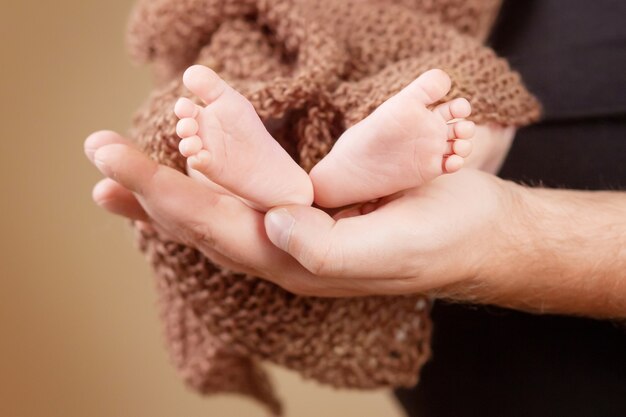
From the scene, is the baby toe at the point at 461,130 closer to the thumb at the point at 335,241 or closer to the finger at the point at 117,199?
the thumb at the point at 335,241

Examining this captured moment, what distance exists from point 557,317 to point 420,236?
0.28m

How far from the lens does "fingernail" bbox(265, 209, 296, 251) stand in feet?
1.46

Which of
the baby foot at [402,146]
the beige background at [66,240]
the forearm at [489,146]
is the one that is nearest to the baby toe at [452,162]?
the baby foot at [402,146]

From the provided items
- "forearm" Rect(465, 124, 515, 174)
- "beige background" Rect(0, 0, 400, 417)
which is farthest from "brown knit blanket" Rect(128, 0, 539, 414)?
"beige background" Rect(0, 0, 400, 417)

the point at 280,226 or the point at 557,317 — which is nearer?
the point at 280,226

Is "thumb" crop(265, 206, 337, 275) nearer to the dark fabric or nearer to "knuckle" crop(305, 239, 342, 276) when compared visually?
"knuckle" crop(305, 239, 342, 276)

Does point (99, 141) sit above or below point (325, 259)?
above

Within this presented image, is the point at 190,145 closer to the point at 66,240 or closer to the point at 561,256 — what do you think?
the point at 561,256

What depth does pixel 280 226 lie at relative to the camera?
45cm

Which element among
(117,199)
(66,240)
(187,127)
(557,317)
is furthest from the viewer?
(66,240)

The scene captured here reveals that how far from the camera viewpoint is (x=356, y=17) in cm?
64

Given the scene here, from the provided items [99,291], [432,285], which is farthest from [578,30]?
[99,291]

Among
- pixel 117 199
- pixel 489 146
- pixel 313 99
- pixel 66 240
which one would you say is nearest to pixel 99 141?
pixel 117 199

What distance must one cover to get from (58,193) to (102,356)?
30cm
